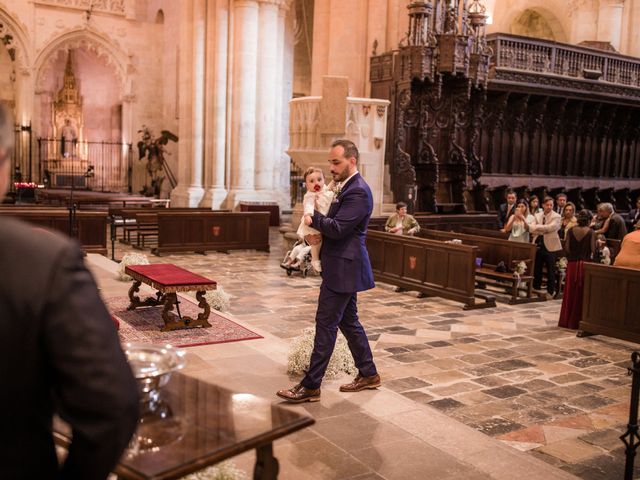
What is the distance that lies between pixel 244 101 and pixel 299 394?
48.0 ft

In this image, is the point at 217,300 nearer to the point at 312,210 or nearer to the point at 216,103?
the point at 312,210

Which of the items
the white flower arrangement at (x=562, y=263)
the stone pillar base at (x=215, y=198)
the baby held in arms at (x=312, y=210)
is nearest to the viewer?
the baby held in arms at (x=312, y=210)

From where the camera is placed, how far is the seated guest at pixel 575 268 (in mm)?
8781

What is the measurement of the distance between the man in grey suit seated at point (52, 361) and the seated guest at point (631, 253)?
7810 millimetres

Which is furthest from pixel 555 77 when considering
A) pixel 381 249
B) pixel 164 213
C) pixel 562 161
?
pixel 164 213

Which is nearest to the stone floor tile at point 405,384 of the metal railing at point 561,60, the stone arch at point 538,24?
the metal railing at point 561,60

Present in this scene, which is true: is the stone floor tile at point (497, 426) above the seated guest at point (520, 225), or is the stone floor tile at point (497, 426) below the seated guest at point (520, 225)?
below

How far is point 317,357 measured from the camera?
5.00 m

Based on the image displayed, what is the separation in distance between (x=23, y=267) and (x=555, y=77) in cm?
1910

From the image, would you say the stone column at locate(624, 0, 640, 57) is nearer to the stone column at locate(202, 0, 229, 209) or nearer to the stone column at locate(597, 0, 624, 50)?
the stone column at locate(597, 0, 624, 50)

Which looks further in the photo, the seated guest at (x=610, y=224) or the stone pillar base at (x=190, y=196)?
the stone pillar base at (x=190, y=196)

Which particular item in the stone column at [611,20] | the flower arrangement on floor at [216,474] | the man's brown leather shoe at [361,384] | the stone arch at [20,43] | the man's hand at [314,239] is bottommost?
the man's brown leather shoe at [361,384]

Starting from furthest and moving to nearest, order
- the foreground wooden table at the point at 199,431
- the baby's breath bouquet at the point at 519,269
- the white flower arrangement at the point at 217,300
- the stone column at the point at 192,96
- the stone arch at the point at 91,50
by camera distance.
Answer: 1. the stone arch at the point at 91,50
2. the stone column at the point at 192,96
3. the baby's breath bouquet at the point at 519,269
4. the white flower arrangement at the point at 217,300
5. the foreground wooden table at the point at 199,431

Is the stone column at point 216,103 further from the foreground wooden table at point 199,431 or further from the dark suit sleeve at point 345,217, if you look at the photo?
the foreground wooden table at point 199,431
